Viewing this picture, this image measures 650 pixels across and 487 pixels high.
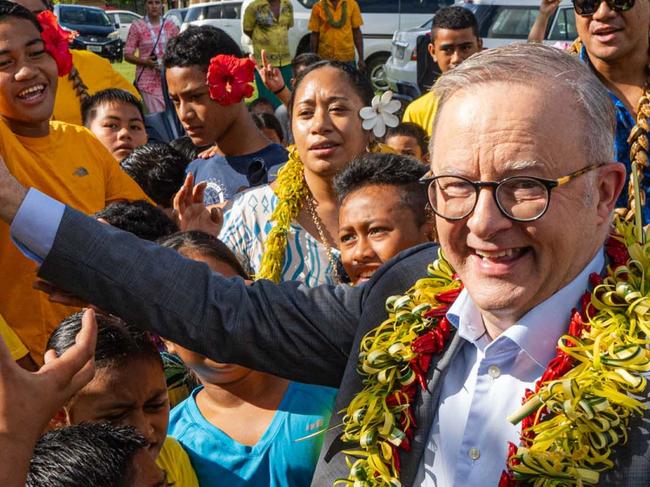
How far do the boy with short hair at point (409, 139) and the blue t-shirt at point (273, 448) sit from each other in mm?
3284

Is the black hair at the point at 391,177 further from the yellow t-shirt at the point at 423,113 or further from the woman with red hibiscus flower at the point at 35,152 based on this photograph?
the yellow t-shirt at the point at 423,113

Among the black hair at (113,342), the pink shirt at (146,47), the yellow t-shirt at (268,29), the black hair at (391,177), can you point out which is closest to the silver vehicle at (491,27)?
the yellow t-shirt at (268,29)

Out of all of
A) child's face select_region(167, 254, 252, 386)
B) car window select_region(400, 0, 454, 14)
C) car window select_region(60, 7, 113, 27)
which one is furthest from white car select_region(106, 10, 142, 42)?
child's face select_region(167, 254, 252, 386)

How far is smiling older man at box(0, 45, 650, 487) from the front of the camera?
1981mm

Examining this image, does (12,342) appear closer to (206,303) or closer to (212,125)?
(206,303)

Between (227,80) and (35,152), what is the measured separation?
4.26 ft

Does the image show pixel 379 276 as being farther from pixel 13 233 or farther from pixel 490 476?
pixel 13 233

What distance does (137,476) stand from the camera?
7.29 feet

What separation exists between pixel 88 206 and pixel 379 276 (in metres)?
2.10

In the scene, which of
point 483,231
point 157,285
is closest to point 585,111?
point 483,231

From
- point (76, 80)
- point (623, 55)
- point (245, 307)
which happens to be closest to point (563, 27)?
point (76, 80)

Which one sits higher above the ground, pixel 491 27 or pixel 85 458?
pixel 85 458

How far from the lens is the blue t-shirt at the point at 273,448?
9.29 ft

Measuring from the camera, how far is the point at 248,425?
296cm
